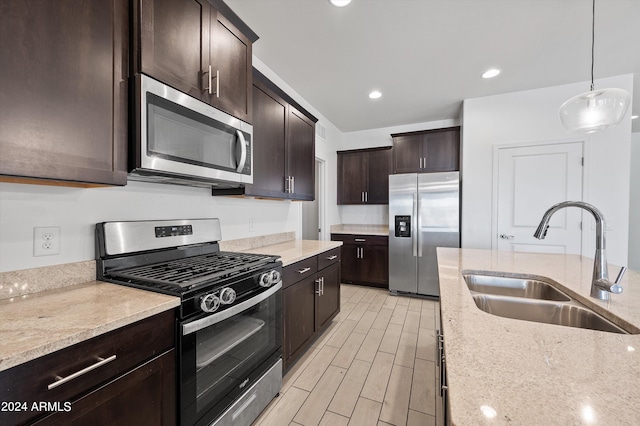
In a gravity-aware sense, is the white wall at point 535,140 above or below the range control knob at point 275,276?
above

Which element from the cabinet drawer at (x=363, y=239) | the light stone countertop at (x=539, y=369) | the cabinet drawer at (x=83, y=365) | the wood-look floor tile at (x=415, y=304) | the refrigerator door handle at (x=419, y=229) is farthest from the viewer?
the cabinet drawer at (x=363, y=239)

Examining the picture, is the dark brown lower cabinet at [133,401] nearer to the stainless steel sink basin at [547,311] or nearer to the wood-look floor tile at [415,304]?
the stainless steel sink basin at [547,311]

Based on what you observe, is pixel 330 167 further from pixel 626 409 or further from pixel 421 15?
pixel 626 409

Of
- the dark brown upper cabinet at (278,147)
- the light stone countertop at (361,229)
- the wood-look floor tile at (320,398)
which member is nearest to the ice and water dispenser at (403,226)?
the light stone countertop at (361,229)

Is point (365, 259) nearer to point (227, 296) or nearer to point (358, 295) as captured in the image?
point (358, 295)

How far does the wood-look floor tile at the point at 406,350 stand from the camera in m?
2.16

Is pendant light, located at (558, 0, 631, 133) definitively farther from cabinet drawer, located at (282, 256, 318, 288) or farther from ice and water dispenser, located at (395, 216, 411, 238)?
ice and water dispenser, located at (395, 216, 411, 238)

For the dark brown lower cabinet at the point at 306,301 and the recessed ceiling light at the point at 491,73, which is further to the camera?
the recessed ceiling light at the point at 491,73

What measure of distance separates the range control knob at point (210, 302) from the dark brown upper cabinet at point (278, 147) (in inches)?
35.0

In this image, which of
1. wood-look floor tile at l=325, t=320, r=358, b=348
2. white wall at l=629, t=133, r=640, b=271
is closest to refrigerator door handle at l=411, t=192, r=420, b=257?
wood-look floor tile at l=325, t=320, r=358, b=348

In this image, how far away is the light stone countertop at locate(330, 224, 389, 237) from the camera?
4.19 metres

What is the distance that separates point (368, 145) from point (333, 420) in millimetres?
4181

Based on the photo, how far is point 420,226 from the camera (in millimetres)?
A: 3701

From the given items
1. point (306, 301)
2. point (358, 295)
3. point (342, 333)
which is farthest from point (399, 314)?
point (306, 301)
